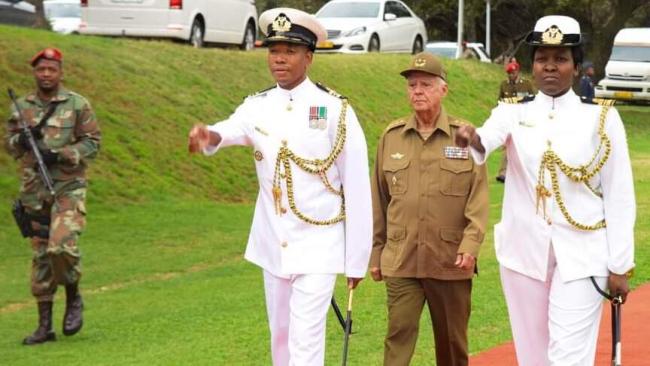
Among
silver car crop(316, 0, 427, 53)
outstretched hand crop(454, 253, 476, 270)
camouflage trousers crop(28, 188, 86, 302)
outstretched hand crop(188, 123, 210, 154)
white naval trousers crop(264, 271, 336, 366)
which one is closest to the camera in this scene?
outstretched hand crop(188, 123, 210, 154)

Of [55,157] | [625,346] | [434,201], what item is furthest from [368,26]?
[434,201]

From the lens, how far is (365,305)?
1202 cm

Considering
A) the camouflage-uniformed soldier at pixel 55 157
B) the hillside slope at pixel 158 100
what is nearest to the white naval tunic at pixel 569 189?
the camouflage-uniformed soldier at pixel 55 157

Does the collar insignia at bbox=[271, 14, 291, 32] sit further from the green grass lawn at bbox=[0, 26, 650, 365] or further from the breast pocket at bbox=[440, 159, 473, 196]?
the green grass lawn at bbox=[0, 26, 650, 365]

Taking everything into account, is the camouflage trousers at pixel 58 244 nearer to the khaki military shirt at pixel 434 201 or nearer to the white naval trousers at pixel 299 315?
the khaki military shirt at pixel 434 201

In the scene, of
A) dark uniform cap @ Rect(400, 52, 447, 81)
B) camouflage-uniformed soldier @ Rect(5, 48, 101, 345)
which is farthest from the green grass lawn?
dark uniform cap @ Rect(400, 52, 447, 81)

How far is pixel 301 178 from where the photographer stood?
273 inches

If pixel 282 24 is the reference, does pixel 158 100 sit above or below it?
below

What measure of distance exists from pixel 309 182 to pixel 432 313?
4.71ft

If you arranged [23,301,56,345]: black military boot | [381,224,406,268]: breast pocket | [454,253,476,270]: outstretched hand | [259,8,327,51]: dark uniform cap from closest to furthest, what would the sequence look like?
[259,8,327,51]: dark uniform cap, [454,253,476,270]: outstretched hand, [381,224,406,268]: breast pocket, [23,301,56,345]: black military boot

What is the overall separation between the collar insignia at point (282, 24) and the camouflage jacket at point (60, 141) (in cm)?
385

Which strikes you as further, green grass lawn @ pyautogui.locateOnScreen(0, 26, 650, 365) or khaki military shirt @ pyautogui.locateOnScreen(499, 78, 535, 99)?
khaki military shirt @ pyautogui.locateOnScreen(499, 78, 535, 99)

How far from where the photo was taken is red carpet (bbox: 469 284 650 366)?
9320 mm

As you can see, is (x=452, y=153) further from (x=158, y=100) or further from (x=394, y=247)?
(x=158, y=100)
